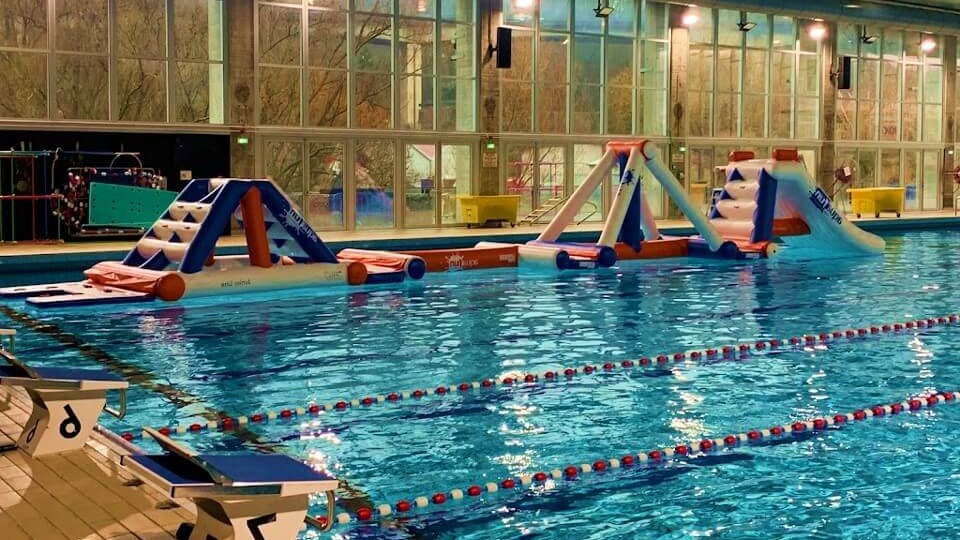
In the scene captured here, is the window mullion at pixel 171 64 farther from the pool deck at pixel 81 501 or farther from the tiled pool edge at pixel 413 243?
the pool deck at pixel 81 501

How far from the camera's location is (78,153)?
733 inches

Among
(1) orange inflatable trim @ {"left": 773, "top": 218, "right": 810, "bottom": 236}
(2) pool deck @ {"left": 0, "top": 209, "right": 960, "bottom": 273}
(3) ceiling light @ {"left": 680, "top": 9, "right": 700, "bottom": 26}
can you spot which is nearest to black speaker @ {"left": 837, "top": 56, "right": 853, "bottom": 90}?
(2) pool deck @ {"left": 0, "top": 209, "right": 960, "bottom": 273}

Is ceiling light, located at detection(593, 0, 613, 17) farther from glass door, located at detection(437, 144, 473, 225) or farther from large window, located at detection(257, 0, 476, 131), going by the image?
glass door, located at detection(437, 144, 473, 225)

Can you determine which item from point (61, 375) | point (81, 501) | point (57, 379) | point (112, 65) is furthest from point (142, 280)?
point (112, 65)

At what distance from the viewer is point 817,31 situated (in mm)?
28984

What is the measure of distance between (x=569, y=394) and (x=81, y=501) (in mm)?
3565

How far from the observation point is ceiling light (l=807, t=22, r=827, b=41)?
29016mm

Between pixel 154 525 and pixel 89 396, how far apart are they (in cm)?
133

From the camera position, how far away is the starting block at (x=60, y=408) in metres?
5.20

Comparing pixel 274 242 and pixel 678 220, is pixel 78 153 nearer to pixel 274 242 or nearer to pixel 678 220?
pixel 274 242

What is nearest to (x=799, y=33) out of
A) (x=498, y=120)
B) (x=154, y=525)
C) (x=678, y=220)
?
(x=678, y=220)

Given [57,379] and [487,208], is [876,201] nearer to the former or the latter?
[487,208]

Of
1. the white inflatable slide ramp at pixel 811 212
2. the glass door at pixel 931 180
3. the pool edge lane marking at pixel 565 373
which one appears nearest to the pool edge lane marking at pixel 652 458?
the pool edge lane marking at pixel 565 373

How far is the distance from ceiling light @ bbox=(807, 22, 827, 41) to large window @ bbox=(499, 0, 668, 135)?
16.2 feet
